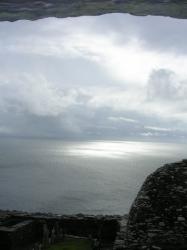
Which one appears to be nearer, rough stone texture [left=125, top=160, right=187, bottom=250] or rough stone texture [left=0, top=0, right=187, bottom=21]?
rough stone texture [left=125, top=160, right=187, bottom=250]

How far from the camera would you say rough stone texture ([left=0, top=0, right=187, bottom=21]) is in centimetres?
1956

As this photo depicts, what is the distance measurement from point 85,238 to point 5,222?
635 cm

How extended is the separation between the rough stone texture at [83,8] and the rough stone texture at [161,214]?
12.0m

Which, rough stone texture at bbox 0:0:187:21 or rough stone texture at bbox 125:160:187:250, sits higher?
rough stone texture at bbox 0:0:187:21

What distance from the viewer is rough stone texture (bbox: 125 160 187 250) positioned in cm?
868

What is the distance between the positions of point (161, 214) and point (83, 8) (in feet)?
47.3

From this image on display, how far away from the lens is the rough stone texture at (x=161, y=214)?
8.68 metres

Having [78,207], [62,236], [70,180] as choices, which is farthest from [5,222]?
[70,180]

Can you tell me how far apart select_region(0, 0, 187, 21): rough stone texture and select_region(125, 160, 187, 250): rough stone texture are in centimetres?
1198

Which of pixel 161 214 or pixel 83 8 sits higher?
pixel 83 8

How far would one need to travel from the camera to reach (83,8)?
67.8 feet

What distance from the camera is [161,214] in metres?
9.17

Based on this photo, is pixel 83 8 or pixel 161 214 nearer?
pixel 161 214

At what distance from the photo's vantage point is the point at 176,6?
65.2 ft
